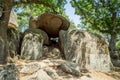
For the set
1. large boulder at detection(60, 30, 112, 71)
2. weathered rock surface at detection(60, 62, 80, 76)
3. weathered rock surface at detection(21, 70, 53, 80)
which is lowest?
weathered rock surface at detection(21, 70, 53, 80)

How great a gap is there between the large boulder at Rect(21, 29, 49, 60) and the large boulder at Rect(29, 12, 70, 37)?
121 cm

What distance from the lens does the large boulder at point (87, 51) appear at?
1107 cm

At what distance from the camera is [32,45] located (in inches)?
480

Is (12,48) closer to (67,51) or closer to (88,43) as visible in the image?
(67,51)

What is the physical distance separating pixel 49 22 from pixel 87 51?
4037 mm

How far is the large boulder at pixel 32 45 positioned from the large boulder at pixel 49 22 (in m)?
1.21

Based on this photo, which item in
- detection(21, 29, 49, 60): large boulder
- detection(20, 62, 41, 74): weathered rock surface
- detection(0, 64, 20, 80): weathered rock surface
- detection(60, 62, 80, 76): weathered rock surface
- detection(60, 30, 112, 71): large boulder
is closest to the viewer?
detection(0, 64, 20, 80): weathered rock surface

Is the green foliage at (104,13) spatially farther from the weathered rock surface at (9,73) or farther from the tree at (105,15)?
the weathered rock surface at (9,73)

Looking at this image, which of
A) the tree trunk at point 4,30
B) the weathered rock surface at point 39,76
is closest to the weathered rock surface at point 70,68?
the weathered rock surface at point 39,76

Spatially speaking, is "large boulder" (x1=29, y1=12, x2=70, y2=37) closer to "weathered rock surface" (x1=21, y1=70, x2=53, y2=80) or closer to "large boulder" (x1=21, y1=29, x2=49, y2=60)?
"large boulder" (x1=21, y1=29, x2=49, y2=60)

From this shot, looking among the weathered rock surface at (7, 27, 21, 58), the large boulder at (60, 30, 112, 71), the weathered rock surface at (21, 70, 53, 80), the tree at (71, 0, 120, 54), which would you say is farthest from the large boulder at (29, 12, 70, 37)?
the weathered rock surface at (21, 70, 53, 80)

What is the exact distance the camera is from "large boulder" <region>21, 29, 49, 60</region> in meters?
11.9

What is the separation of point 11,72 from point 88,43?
5.42 m

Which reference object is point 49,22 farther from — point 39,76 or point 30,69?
point 39,76
